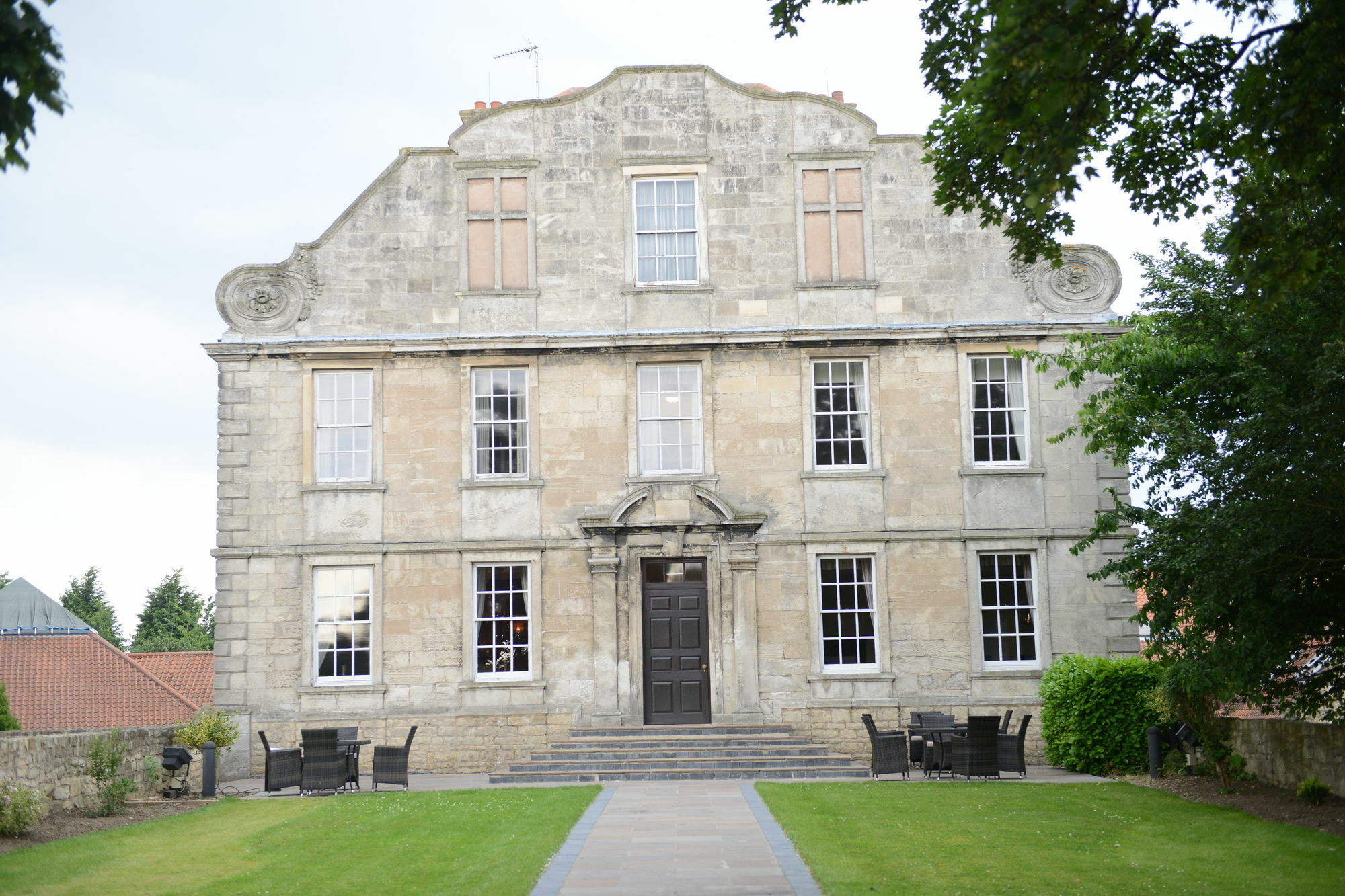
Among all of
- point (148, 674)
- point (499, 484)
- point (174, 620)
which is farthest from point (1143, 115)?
point (174, 620)

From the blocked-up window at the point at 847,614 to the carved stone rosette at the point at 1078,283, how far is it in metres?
4.96

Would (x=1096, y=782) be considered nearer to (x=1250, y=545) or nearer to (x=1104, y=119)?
(x=1250, y=545)

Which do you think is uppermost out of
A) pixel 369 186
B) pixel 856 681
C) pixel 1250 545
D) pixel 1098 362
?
pixel 369 186

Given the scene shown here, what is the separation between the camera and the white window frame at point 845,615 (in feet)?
63.3

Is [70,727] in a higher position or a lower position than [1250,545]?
lower

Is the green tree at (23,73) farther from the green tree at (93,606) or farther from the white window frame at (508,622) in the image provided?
the green tree at (93,606)

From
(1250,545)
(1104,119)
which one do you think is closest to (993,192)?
(1104,119)

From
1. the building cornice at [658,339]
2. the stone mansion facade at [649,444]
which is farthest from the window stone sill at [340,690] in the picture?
the building cornice at [658,339]

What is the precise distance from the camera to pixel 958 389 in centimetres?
1978

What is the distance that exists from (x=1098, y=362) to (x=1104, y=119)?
737cm

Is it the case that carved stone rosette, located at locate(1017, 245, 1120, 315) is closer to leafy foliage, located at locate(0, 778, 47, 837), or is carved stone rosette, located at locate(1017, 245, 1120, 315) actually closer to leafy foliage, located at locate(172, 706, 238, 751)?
leafy foliage, located at locate(172, 706, 238, 751)

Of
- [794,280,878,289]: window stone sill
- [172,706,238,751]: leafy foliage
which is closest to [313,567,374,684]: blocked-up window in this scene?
[172,706,238,751]: leafy foliage

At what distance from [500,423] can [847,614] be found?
607 cm

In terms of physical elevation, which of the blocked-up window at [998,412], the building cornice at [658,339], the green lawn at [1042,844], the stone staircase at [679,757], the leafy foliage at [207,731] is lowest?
the green lawn at [1042,844]
